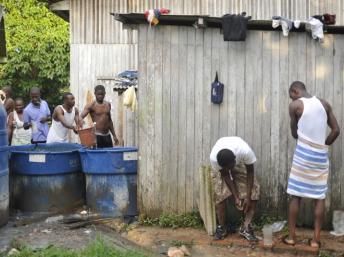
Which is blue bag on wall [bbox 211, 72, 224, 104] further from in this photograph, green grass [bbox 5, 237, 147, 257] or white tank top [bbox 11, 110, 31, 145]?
white tank top [bbox 11, 110, 31, 145]

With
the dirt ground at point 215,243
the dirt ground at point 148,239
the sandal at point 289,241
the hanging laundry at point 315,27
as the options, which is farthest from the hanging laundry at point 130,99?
the sandal at point 289,241

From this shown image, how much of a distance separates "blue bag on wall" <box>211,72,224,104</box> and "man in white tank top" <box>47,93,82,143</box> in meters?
3.13

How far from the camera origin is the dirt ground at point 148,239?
6594 mm

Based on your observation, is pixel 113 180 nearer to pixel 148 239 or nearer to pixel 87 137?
pixel 87 137

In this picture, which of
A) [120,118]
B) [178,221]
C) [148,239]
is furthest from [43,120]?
[148,239]

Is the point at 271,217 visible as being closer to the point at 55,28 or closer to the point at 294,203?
the point at 294,203

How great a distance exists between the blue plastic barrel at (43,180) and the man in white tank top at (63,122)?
1410 millimetres

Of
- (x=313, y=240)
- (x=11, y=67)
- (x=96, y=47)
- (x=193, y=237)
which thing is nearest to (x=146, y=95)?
(x=193, y=237)

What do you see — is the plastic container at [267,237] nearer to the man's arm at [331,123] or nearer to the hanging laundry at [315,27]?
the man's arm at [331,123]

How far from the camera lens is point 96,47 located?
479 inches

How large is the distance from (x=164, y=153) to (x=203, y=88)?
3.27 feet

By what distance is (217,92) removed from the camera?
741 cm

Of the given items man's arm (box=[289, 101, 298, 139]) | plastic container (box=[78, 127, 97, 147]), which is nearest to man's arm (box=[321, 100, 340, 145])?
man's arm (box=[289, 101, 298, 139])

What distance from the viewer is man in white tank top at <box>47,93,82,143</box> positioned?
9.76 meters
